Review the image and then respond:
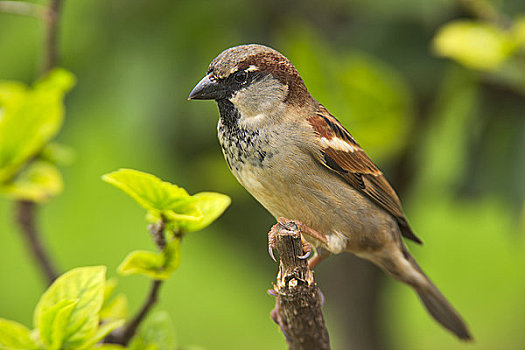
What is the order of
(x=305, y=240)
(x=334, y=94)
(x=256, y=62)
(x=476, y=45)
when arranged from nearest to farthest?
(x=256, y=62), (x=305, y=240), (x=476, y=45), (x=334, y=94)

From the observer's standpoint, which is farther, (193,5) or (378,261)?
(193,5)

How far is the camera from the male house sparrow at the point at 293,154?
1.38m

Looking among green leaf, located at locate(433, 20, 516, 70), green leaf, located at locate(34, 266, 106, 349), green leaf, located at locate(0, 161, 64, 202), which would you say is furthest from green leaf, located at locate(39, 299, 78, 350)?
green leaf, located at locate(433, 20, 516, 70)

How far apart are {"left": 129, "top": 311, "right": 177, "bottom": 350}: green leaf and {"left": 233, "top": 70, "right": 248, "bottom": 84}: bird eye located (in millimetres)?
507

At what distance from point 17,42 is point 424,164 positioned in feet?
4.52

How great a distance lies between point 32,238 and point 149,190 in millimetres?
713

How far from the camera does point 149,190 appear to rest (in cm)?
110

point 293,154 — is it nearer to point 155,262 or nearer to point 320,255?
point 320,255

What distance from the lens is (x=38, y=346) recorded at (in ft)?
3.93

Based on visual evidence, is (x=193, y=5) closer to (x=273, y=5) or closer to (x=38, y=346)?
(x=273, y=5)

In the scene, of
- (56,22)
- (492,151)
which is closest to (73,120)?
(56,22)

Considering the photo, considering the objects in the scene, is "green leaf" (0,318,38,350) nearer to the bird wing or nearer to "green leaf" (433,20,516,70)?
the bird wing

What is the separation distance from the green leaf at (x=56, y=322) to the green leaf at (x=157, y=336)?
179 millimetres

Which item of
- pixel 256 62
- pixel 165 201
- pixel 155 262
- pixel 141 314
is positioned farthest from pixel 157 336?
pixel 256 62
